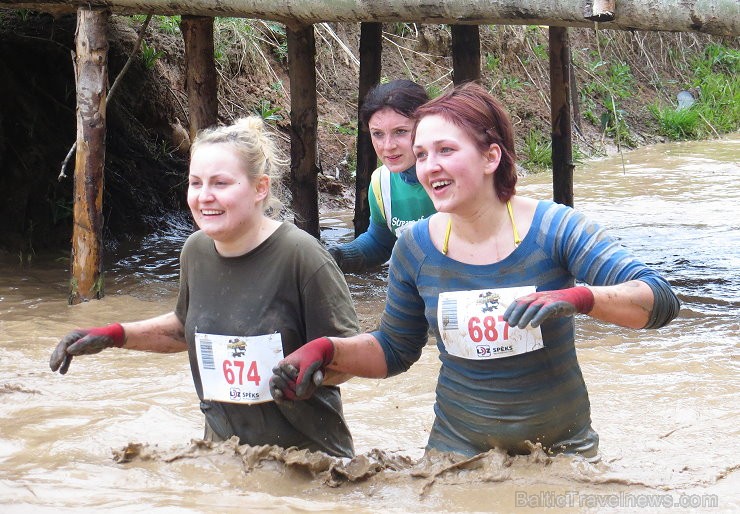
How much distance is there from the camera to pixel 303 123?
22.7ft

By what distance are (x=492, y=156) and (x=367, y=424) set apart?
1.81 m

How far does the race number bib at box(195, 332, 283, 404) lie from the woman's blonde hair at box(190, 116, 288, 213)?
404mm

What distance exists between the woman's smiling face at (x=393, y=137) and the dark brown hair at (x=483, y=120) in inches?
62.2

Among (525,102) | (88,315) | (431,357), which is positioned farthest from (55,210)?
(525,102)

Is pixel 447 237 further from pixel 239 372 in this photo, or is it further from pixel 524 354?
pixel 239 372

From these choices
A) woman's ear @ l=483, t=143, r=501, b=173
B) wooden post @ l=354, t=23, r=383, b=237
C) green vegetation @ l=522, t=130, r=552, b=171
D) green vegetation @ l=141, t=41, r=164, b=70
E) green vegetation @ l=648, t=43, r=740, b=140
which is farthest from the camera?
green vegetation @ l=648, t=43, r=740, b=140

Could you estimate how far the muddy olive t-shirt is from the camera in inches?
112

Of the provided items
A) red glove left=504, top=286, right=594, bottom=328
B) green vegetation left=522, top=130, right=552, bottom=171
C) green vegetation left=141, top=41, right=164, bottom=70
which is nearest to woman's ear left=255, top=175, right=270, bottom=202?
red glove left=504, top=286, right=594, bottom=328

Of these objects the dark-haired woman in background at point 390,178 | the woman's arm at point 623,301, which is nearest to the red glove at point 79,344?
the woman's arm at point 623,301

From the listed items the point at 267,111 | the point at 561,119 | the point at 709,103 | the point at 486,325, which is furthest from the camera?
the point at 709,103

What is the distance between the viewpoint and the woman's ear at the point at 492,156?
2.67m

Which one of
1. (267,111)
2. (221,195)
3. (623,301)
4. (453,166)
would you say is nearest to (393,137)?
(221,195)

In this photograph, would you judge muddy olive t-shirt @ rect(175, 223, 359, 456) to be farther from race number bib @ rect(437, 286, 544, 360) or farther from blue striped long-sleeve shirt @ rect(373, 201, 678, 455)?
race number bib @ rect(437, 286, 544, 360)

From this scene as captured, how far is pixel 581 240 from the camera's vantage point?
2.56m
